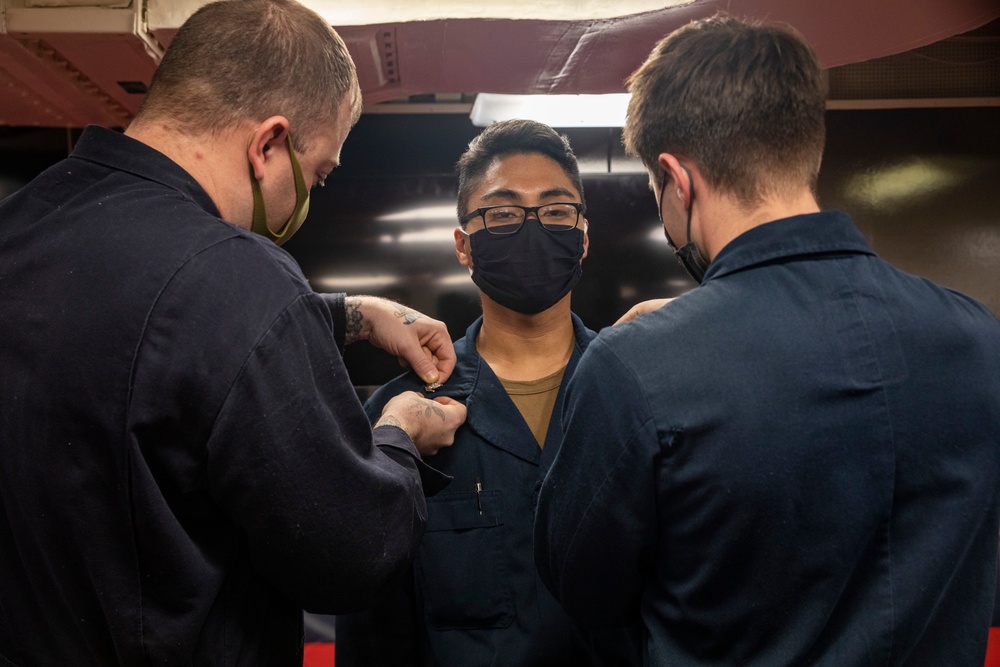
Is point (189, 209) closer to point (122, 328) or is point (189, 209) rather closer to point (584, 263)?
point (122, 328)

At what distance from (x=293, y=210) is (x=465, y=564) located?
955mm

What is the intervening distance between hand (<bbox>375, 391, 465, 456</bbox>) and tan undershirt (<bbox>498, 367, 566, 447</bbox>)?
215 mm

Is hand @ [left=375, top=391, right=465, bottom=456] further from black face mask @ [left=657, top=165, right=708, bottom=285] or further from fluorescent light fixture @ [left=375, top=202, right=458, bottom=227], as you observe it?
fluorescent light fixture @ [left=375, top=202, right=458, bottom=227]

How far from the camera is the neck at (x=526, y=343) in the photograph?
2117mm

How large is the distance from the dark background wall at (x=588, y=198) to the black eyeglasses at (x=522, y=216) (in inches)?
97.1

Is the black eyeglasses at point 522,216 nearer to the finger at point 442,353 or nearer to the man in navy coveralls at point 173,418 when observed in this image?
the finger at point 442,353

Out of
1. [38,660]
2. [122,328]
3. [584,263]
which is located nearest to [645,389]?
[122,328]

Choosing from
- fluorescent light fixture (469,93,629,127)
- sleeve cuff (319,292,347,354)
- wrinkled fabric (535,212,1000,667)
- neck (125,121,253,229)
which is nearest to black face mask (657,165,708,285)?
wrinkled fabric (535,212,1000,667)

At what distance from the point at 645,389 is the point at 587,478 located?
18cm

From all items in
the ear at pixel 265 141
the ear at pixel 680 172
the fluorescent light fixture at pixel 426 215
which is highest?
the ear at pixel 265 141

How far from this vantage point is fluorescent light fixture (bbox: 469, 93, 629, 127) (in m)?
3.56

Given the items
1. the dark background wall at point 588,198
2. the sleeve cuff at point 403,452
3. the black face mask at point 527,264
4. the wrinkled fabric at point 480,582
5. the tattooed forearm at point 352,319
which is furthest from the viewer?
the dark background wall at point 588,198

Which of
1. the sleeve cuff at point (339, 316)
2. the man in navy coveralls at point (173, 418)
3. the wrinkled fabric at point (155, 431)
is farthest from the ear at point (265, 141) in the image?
the sleeve cuff at point (339, 316)

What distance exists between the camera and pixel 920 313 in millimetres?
1036
